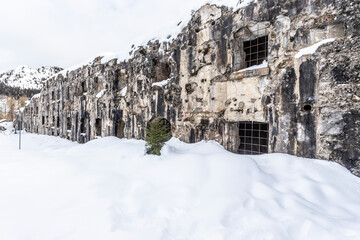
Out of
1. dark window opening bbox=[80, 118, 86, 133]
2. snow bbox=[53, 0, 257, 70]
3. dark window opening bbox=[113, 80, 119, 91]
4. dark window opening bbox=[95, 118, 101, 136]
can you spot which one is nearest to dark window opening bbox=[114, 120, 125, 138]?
dark window opening bbox=[113, 80, 119, 91]

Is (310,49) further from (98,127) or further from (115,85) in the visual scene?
(98,127)

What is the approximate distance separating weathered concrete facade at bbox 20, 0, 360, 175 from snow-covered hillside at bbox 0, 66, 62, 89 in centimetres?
14206

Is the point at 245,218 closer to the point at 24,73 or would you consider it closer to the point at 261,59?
the point at 261,59

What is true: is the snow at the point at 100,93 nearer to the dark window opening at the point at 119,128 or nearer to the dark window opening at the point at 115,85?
the dark window opening at the point at 115,85

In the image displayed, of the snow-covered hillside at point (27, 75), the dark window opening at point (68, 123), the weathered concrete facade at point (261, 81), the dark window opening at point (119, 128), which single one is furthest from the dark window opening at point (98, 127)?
the snow-covered hillside at point (27, 75)

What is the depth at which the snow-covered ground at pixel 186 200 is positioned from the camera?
2.55m

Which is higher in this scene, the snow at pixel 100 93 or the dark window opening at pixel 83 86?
the dark window opening at pixel 83 86

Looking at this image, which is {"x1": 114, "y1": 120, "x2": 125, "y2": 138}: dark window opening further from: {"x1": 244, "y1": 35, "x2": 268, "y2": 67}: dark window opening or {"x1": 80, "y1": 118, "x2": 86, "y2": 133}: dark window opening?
{"x1": 244, "y1": 35, "x2": 268, "y2": 67}: dark window opening

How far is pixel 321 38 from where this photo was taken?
4.39 m

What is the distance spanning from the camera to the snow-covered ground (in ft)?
8.37

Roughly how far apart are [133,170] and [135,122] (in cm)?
490

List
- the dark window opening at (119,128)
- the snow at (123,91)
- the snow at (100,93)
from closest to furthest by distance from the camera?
the snow at (123,91) → the dark window opening at (119,128) → the snow at (100,93)

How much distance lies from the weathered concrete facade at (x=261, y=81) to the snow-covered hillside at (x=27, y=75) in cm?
14206

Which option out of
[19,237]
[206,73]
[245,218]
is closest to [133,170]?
[19,237]
